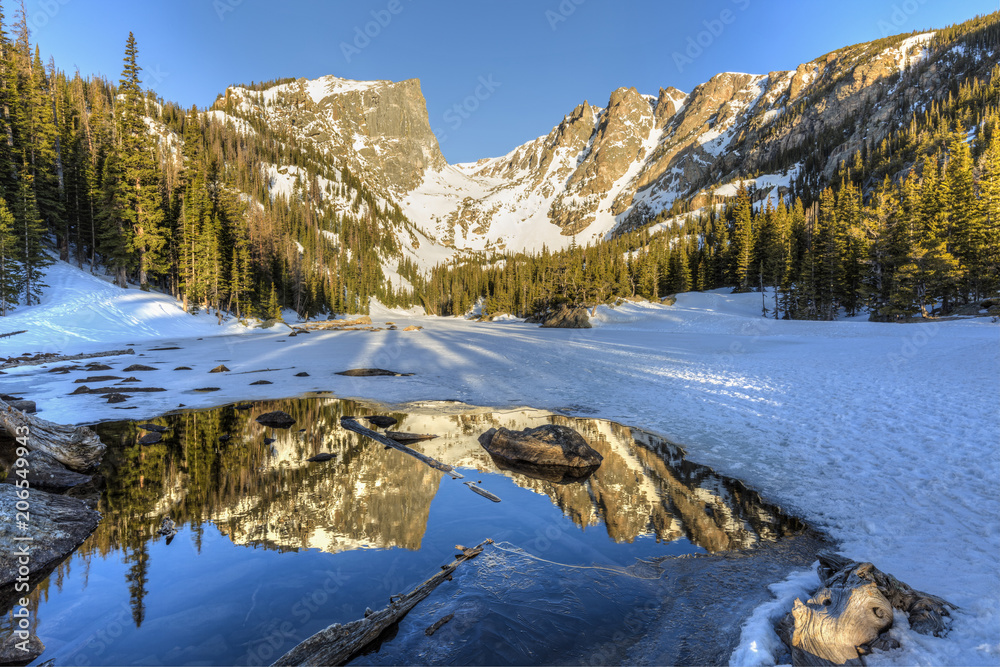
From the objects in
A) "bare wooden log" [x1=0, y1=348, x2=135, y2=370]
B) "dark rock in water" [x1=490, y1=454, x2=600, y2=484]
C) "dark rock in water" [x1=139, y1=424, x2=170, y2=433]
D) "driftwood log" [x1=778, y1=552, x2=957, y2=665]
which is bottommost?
"dark rock in water" [x1=490, y1=454, x2=600, y2=484]

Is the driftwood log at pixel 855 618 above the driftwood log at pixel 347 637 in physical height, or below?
above

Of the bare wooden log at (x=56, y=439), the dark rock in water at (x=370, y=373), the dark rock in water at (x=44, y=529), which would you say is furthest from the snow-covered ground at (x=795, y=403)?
the dark rock in water at (x=44, y=529)

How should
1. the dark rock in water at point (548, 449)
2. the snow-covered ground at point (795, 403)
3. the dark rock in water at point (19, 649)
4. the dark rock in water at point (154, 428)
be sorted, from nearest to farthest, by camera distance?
the dark rock in water at point (19, 649) → the snow-covered ground at point (795, 403) → the dark rock in water at point (548, 449) → the dark rock in water at point (154, 428)

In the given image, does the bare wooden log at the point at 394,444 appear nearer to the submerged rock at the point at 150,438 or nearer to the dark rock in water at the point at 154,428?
the submerged rock at the point at 150,438

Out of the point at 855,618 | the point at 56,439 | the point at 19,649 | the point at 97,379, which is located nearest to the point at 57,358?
the point at 97,379

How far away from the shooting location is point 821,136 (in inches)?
5906

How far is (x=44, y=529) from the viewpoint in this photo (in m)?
5.12

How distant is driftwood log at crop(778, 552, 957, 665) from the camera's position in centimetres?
279

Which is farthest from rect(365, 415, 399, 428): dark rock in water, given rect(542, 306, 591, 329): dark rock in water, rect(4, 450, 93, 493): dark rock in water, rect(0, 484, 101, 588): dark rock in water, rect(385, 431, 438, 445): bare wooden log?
rect(542, 306, 591, 329): dark rock in water

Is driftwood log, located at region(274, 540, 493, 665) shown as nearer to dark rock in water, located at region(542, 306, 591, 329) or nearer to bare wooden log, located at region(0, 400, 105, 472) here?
bare wooden log, located at region(0, 400, 105, 472)

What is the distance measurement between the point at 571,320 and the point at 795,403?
51.2 metres

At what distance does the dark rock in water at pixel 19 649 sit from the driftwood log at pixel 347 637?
2339 millimetres

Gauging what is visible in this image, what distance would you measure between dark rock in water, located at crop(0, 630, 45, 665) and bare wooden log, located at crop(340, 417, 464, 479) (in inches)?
211

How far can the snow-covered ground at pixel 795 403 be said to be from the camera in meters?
4.27
